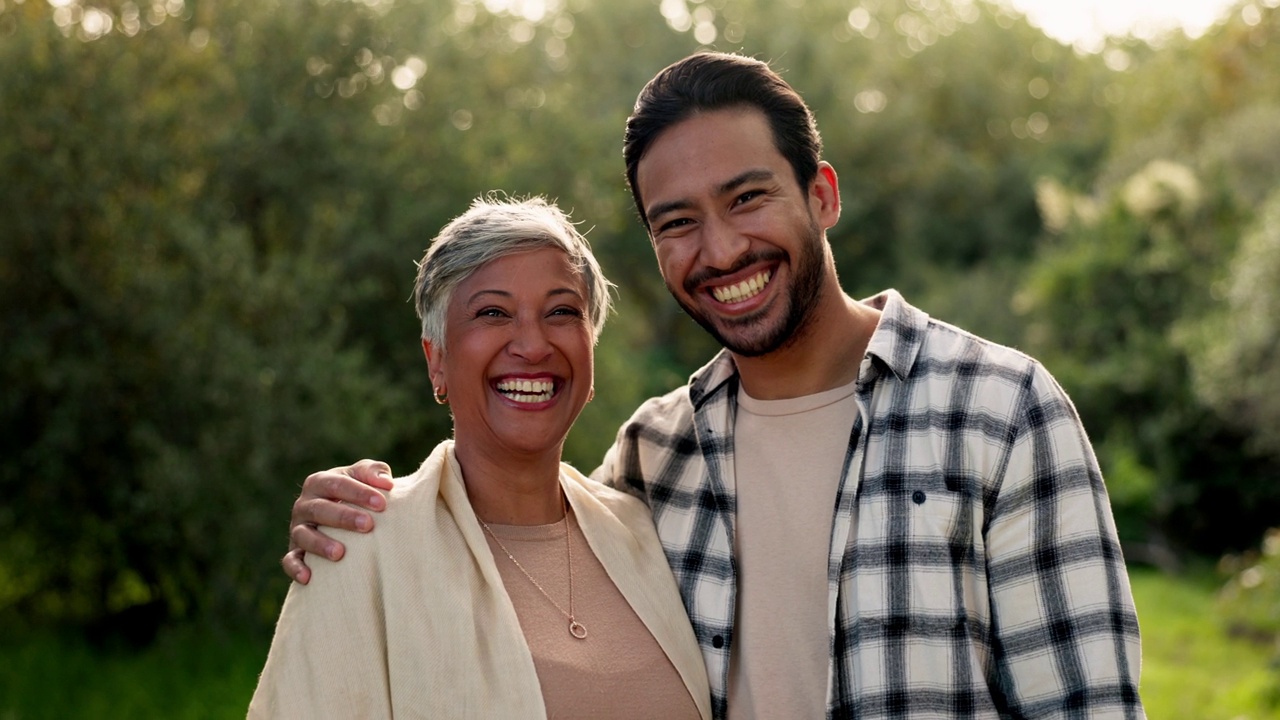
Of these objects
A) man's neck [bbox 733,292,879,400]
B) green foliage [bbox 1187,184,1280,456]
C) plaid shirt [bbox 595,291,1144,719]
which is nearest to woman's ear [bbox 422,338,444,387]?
man's neck [bbox 733,292,879,400]

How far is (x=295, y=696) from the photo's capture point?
242cm

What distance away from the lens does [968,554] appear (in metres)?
2.67

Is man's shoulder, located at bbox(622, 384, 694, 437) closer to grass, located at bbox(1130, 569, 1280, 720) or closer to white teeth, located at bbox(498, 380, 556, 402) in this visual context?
white teeth, located at bbox(498, 380, 556, 402)

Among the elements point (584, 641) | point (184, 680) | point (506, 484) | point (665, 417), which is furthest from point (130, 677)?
point (584, 641)

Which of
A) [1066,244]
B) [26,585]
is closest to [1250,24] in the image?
[1066,244]

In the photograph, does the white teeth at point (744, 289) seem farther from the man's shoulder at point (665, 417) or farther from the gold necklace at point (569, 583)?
the gold necklace at point (569, 583)

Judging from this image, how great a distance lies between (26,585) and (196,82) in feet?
12.9

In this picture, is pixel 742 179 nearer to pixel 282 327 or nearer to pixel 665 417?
pixel 665 417

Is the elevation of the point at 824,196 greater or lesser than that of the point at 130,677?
greater

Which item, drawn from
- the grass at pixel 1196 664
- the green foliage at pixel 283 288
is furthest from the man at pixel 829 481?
the grass at pixel 1196 664

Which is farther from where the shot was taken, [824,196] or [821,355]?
[824,196]

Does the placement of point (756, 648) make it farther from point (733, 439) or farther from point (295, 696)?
point (295, 696)

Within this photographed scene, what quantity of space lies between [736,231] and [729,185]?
0.37ft

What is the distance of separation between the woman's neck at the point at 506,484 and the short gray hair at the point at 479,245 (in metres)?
0.29
